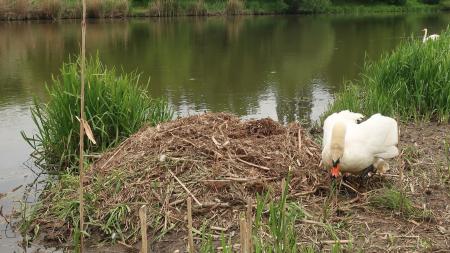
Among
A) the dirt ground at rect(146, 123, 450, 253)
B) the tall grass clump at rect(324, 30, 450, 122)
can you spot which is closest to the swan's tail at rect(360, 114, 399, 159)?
the dirt ground at rect(146, 123, 450, 253)

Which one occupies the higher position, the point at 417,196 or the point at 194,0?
the point at 194,0

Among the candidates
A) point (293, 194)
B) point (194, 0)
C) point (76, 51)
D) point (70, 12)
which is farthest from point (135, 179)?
point (194, 0)

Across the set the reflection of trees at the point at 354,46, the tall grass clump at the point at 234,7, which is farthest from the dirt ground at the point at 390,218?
the tall grass clump at the point at 234,7

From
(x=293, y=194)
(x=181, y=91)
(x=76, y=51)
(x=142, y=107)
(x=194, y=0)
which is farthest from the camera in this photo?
(x=194, y=0)

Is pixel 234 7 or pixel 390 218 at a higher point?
pixel 234 7

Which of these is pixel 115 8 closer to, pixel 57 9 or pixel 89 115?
pixel 57 9

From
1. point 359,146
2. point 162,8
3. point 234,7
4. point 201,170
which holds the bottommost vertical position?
point 201,170

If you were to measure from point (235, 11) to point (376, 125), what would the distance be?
1407 inches

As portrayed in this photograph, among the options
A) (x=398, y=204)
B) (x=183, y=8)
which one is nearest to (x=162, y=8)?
(x=183, y=8)

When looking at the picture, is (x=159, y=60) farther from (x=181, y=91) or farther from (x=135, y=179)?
(x=135, y=179)

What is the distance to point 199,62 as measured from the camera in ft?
60.1

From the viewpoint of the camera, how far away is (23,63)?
18.1m

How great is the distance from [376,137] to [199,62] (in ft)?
45.1

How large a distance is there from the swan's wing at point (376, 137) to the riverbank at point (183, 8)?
2867 cm
